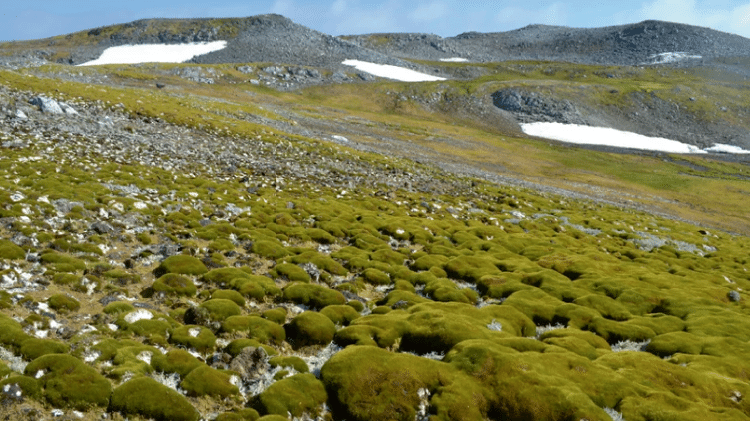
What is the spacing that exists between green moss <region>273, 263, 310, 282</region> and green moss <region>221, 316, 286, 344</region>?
512 cm

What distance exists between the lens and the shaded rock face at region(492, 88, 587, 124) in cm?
16675

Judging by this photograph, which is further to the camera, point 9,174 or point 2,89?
point 2,89

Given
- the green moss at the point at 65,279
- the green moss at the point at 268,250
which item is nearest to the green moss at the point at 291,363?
the green moss at the point at 65,279

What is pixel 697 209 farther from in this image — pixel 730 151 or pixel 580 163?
pixel 730 151

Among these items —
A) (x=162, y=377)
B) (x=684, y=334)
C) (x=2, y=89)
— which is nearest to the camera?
(x=162, y=377)

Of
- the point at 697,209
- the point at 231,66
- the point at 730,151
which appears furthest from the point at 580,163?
the point at 231,66

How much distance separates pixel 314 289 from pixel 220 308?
434 centimetres

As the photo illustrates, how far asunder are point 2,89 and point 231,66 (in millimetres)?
128538

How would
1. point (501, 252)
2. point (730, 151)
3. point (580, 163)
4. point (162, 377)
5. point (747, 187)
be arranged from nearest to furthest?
point (162, 377)
point (501, 252)
point (747, 187)
point (580, 163)
point (730, 151)

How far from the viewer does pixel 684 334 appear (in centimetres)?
1858

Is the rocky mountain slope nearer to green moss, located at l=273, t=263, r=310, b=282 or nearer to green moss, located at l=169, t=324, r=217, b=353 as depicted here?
green moss, located at l=169, t=324, r=217, b=353

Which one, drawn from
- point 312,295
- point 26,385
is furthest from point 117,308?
point 312,295

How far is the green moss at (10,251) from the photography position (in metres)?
16.3

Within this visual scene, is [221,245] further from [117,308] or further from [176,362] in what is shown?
[176,362]
